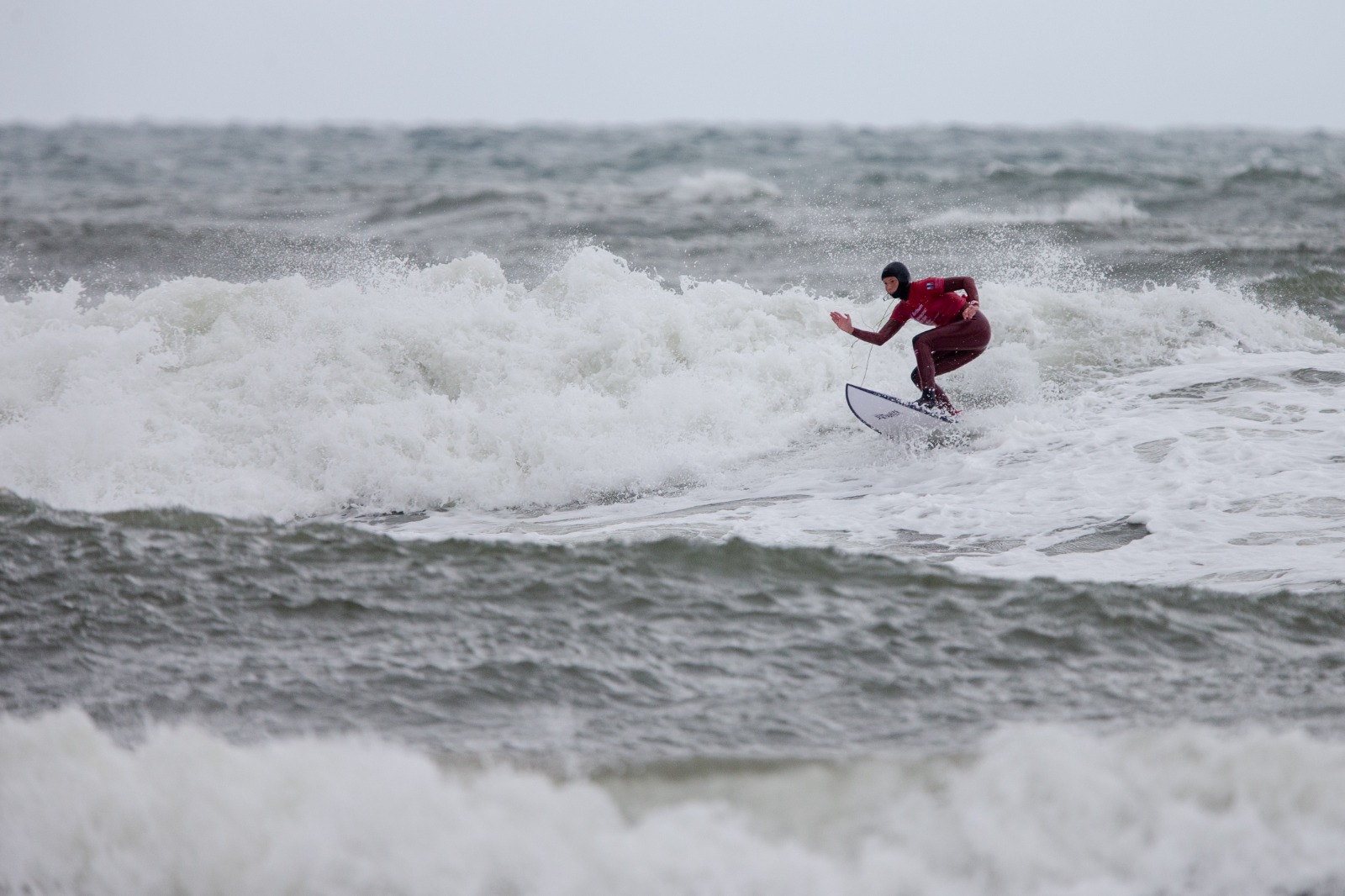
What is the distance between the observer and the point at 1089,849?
14.5ft

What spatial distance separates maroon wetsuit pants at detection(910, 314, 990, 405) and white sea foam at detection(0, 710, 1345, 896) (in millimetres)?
5380

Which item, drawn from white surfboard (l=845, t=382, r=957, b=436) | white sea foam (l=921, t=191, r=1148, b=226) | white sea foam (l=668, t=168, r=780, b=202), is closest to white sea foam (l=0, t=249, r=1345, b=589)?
white surfboard (l=845, t=382, r=957, b=436)

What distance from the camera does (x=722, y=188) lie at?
27172 mm

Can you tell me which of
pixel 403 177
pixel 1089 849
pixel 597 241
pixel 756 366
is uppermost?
pixel 403 177

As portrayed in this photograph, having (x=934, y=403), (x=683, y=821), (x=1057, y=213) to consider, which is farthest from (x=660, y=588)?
(x=1057, y=213)

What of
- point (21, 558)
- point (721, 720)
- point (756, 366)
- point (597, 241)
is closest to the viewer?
point (721, 720)

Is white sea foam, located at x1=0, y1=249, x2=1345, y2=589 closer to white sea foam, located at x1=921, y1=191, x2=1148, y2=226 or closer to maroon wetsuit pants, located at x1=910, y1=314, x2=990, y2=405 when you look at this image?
maroon wetsuit pants, located at x1=910, y1=314, x2=990, y2=405

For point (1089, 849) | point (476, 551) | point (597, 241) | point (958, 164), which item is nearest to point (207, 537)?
point (476, 551)

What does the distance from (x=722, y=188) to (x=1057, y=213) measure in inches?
318

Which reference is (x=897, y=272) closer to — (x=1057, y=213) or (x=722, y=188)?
(x=1057, y=213)

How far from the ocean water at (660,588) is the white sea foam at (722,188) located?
10149 millimetres

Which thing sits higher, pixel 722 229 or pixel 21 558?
pixel 722 229

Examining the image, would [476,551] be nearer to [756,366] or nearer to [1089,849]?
[1089,849]

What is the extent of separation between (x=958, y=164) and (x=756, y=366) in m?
28.4
